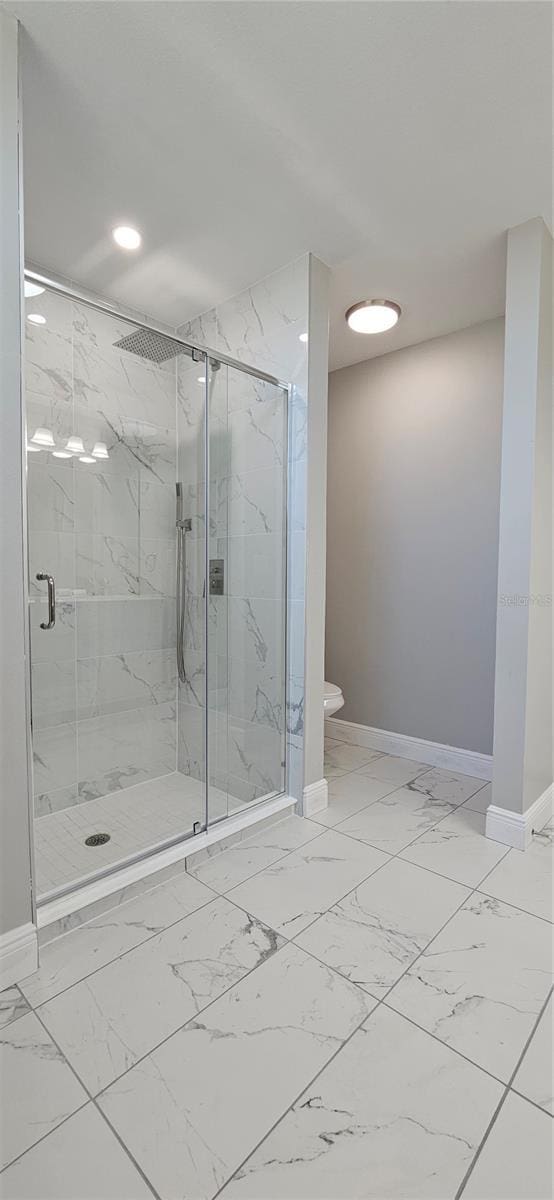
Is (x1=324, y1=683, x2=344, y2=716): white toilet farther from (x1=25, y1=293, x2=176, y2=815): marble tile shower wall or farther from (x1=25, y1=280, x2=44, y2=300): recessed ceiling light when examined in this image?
(x1=25, y1=280, x2=44, y2=300): recessed ceiling light

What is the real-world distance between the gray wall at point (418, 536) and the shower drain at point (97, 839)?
1793 millimetres

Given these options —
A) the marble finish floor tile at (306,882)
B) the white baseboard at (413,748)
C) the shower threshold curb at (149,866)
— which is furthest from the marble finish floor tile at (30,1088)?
the white baseboard at (413,748)

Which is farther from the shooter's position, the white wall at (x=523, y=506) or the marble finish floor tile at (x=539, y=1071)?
the white wall at (x=523, y=506)

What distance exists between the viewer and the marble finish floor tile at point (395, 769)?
112 inches

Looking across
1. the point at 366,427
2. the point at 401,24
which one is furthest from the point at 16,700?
the point at 366,427

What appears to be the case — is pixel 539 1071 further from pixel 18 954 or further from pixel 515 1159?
pixel 18 954

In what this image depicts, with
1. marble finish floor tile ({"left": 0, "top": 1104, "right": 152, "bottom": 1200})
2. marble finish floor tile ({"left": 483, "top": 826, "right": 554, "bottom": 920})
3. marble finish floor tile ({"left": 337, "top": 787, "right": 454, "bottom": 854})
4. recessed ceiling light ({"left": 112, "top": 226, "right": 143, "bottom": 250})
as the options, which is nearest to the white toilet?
marble finish floor tile ({"left": 337, "top": 787, "right": 454, "bottom": 854})

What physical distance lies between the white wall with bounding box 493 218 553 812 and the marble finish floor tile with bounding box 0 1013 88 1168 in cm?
172

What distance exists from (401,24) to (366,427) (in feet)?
6.62

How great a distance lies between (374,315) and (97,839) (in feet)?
8.80

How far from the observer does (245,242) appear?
217cm

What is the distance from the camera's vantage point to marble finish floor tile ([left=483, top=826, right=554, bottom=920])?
1.73m

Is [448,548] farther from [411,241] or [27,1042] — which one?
[27,1042]

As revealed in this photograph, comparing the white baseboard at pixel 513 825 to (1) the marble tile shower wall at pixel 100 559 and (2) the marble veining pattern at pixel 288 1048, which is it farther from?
(1) the marble tile shower wall at pixel 100 559
